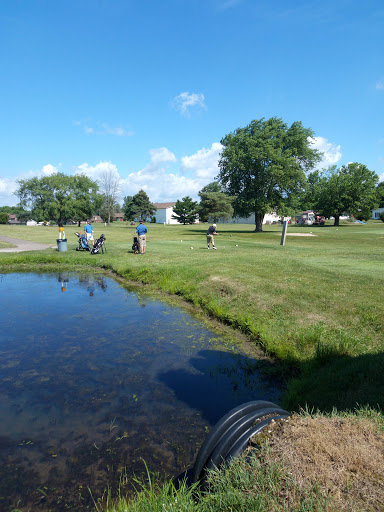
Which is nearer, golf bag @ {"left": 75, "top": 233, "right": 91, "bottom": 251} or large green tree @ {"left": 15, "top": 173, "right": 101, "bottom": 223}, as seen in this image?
golf bag @ {"left": 75, "top": 233, "right": 91, "bottom": 251}

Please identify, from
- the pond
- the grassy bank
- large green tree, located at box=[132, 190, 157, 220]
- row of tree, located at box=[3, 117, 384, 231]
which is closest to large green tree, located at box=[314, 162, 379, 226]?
row of tree, located at box=[3, 117, 384, 231]

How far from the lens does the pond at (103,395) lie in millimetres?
3609

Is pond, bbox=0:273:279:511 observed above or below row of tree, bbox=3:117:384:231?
below

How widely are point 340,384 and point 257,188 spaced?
147 feet

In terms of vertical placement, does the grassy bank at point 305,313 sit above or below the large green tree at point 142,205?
below

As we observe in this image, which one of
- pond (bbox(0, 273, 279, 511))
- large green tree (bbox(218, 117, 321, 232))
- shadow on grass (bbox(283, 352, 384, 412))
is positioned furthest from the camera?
large green tree (bbox(218, 117, 321, 232))

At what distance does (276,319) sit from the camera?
791cm

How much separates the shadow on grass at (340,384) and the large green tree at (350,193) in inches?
2726

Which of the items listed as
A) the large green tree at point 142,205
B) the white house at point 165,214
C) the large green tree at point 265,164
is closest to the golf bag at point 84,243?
the large green tree at point 265,164

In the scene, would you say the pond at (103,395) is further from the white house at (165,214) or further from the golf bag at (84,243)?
the white house at (165,214)

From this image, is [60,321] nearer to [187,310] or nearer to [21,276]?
[187,310]

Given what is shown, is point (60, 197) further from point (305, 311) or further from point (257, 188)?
point (305, 311)

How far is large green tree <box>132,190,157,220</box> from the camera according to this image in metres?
96.2

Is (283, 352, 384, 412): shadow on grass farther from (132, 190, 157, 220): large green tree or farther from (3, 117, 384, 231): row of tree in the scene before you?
(132, 190, 157, 220): large green tree
